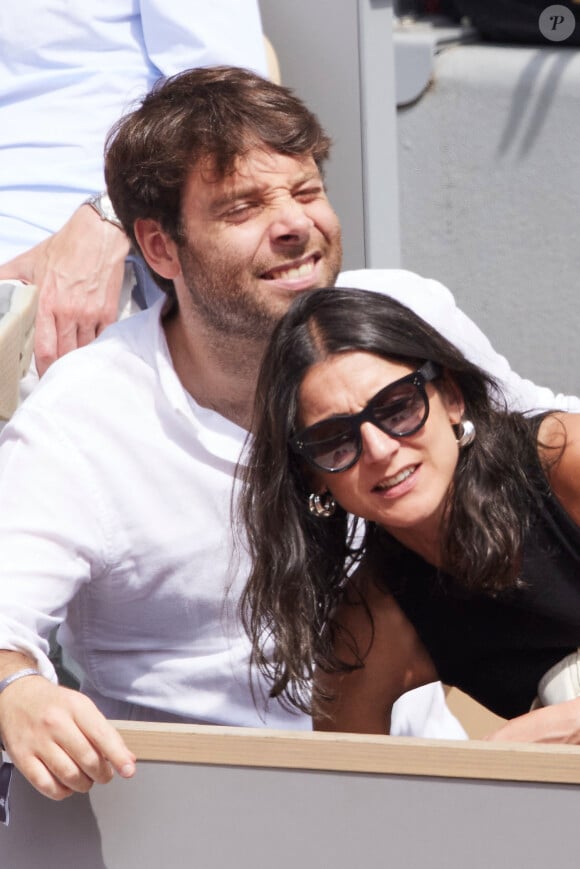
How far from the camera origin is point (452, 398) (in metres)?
1.59

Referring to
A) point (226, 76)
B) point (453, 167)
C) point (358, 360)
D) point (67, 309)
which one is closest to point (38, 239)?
point (67, 309)

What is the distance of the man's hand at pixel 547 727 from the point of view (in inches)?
56.4

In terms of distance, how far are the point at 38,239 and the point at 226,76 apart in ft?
1.57

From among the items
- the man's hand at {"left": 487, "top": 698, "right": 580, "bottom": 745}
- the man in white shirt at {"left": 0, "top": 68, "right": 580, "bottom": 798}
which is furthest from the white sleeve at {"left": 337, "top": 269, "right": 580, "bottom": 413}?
the man's hand at {"left": 487, "top": 698, "right": 580, "bottom": 745}

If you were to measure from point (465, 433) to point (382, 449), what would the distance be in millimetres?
145

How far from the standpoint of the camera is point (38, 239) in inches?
88.8

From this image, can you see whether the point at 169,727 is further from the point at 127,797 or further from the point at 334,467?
the point at 334,467

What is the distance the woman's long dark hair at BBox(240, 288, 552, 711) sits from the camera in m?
1.54

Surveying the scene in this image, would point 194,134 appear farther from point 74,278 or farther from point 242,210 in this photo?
point 74,278

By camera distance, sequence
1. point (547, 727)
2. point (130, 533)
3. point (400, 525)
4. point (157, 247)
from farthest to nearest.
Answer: point (157, 247)
point (130, 533)
point (400, 525)
point (547, 727)

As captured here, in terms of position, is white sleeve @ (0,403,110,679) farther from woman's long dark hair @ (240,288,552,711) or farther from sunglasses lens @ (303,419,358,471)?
sunglasses lens @ (303,419,358,471)

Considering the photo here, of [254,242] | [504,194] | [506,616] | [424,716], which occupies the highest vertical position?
[254,242]

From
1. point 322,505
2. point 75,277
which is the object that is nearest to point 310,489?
point 322,505

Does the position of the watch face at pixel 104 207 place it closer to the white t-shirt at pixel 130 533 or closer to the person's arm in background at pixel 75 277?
the person's arm in background at pixel 75 277
